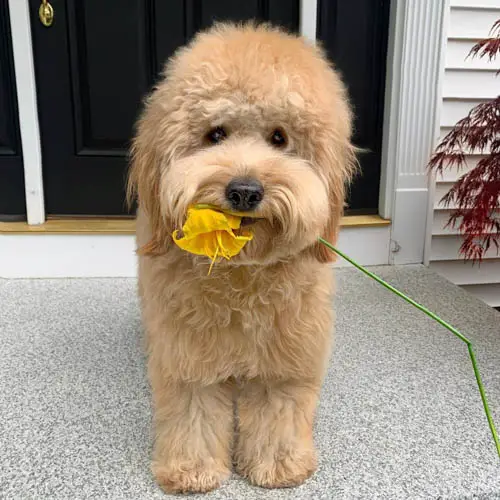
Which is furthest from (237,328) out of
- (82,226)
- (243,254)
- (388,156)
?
(388,156)

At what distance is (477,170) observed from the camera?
7.56ft

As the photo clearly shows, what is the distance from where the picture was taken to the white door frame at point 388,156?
245cm

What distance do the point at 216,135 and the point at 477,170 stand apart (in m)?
1.60

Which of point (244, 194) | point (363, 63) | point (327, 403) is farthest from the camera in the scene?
point (363, 63)

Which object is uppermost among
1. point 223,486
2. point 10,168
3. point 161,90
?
point 161,90

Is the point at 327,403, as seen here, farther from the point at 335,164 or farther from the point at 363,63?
the point at 363,63

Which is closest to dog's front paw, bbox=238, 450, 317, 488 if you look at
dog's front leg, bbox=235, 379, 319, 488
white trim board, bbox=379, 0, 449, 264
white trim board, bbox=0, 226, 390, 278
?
dog's front leg, bbox=235, 379, 319, 488

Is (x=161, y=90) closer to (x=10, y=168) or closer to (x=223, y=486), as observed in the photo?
(x=223, y=486)

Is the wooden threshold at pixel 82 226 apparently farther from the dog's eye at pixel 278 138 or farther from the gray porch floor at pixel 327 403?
the dog's eye at pixel 278 138

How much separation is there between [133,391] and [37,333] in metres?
0.59

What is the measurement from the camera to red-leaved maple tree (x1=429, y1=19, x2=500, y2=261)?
2.21m

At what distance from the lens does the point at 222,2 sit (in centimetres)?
247

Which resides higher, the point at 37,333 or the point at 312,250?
the point at 312,250

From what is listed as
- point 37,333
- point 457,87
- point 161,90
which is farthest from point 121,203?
point 457,87
